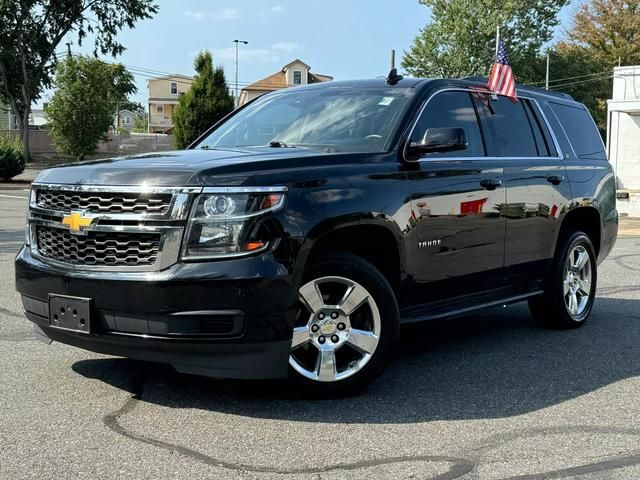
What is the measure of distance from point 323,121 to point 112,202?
1802 mm

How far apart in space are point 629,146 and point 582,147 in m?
20.8

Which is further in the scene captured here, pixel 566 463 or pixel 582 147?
pixel 582 147

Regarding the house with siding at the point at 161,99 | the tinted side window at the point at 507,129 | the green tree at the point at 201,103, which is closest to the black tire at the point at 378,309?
the tinted side window at the point at 507,129

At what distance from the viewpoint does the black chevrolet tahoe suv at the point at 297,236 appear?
395 centimetres

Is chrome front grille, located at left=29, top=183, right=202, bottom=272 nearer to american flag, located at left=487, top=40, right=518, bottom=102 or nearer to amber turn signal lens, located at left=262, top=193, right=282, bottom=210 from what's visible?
amber turn signal lens, located at left=262, top=193, right=282, bottom=210

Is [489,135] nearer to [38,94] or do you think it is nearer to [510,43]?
[38,94]

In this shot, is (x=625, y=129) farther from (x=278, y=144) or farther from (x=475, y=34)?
(x=475, y=34)

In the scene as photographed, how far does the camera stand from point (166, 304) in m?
3.91

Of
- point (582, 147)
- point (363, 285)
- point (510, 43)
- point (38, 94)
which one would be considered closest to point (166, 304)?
point (363, 285)

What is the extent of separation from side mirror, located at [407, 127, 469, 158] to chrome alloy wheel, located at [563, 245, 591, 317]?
2179 millimetres

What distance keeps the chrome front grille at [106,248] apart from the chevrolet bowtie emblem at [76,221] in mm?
43

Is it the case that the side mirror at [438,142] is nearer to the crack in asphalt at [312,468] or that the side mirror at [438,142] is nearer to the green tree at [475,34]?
the crack in asphalt at [312,468]

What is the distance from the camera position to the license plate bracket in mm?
4095

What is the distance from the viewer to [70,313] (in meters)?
4.18
